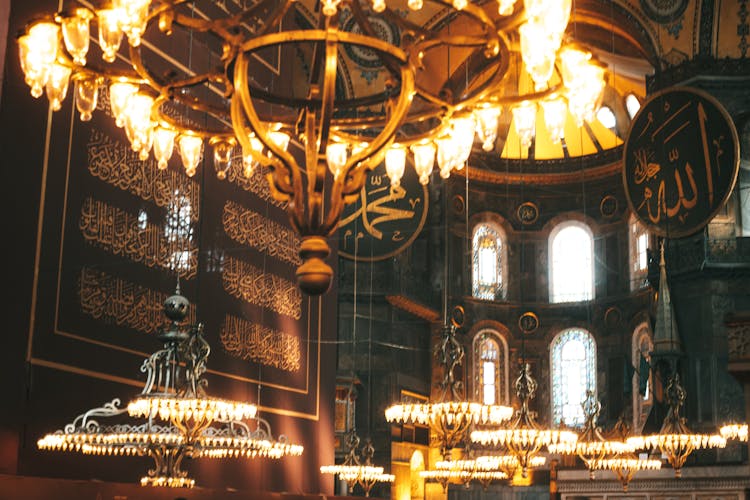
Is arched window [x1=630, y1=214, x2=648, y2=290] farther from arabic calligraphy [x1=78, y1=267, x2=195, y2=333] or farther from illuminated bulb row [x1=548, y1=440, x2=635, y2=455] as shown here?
arabic calligraphy [x1=78, y1=267, x2=195, y2=333]

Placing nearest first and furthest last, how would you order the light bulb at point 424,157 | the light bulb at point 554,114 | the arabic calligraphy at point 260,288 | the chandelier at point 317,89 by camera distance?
1. the chandelier at point 317,89
2. the light bulb at point 554,114
3. the light bulb at point 424,157
4. the arabic calligraphy at point 260,288

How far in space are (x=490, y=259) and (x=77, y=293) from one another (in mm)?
14207

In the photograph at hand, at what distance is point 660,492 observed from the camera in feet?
50.9

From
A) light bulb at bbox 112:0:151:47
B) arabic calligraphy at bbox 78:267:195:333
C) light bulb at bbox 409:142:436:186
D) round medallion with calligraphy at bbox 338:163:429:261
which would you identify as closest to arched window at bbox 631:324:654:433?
round medallion with calligraphy at bbox 338:163:429:261

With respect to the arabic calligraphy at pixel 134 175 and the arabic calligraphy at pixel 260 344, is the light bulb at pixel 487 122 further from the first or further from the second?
the arabic calligraphy at pixel 260 344

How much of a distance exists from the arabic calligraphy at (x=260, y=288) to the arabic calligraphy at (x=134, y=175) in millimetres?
646

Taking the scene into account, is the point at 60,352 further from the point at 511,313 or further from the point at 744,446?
the point at 511,313

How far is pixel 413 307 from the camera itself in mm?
17516

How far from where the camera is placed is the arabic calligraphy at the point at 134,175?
273 inches

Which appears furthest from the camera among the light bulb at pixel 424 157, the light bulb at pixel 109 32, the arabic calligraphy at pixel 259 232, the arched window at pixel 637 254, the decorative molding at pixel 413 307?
the arched window at pixel 637 254

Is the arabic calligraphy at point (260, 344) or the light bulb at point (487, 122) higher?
the light bulb at point (487, 122)

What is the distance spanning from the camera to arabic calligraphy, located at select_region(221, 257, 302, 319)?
339 inches

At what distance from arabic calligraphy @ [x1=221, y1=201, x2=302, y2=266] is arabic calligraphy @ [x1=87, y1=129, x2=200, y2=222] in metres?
0.53

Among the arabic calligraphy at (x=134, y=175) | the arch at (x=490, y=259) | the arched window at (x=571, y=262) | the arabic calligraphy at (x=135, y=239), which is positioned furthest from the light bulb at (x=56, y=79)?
the arched window at (x=571, y=262)
